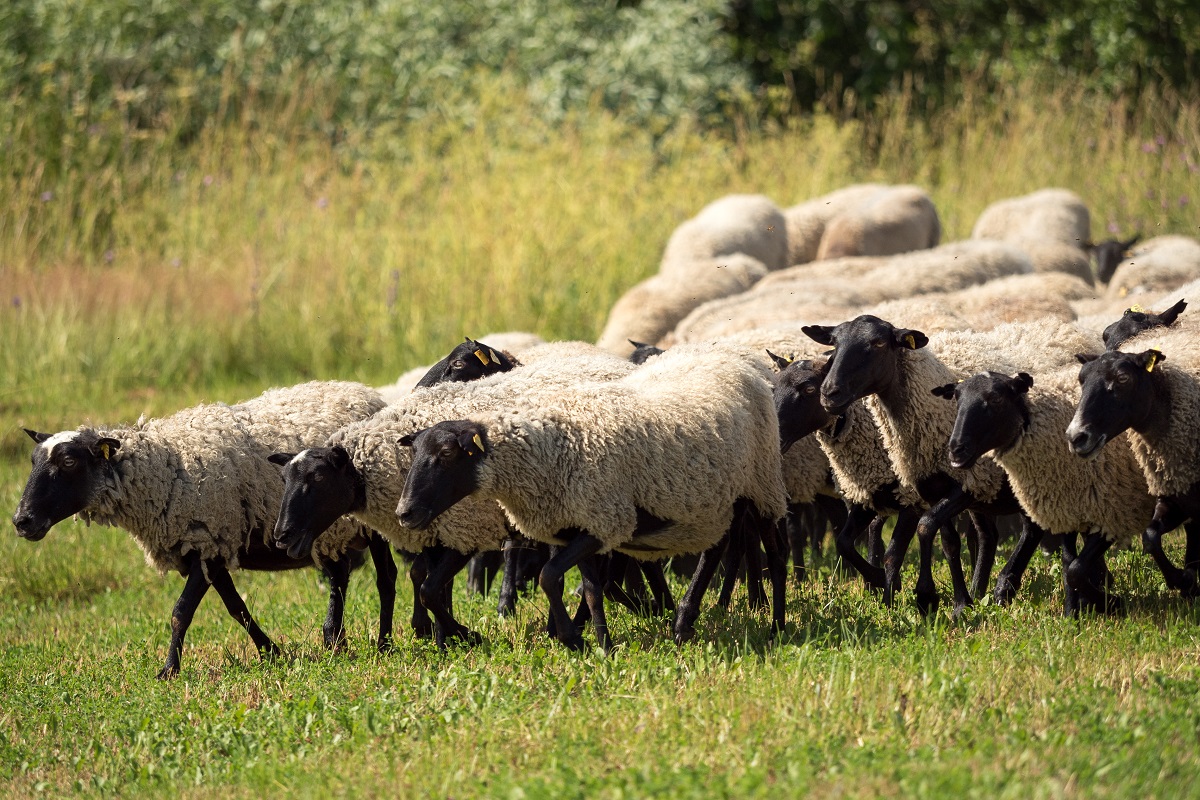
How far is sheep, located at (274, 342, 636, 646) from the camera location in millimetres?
7105

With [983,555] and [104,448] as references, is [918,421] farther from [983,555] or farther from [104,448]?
[104,448]

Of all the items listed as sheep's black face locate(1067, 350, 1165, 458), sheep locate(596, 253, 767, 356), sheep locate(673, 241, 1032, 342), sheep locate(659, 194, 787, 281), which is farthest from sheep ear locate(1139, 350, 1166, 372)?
sheep locate(659, 194, 787, 281)

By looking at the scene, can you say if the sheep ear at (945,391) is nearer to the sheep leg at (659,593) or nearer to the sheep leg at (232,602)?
the sheep leg at (659,593)

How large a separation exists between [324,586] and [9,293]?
7.56m

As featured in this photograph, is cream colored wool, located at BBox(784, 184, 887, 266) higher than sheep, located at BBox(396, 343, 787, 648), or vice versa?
cream colored wool, located at BBox(784, 184, 887, 266)

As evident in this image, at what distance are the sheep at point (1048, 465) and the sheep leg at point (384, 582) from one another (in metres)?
3.14

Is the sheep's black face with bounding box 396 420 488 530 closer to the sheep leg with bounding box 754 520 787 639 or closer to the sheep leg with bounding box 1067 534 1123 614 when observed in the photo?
the sheep leg with bounding box 754 520 787 639

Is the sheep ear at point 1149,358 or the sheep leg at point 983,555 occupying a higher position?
the sheep ear at point 1149,358

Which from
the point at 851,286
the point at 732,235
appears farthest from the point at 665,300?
the point at 732,235

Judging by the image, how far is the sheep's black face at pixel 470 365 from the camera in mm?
8883

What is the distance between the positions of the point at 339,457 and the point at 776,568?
224 cm

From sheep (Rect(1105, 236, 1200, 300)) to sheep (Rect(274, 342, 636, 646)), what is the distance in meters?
6.32

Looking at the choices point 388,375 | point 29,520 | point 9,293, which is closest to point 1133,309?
point 29,520

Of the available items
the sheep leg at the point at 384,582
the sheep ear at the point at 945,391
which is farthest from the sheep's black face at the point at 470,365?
the sheep ear at the point at 945,391
